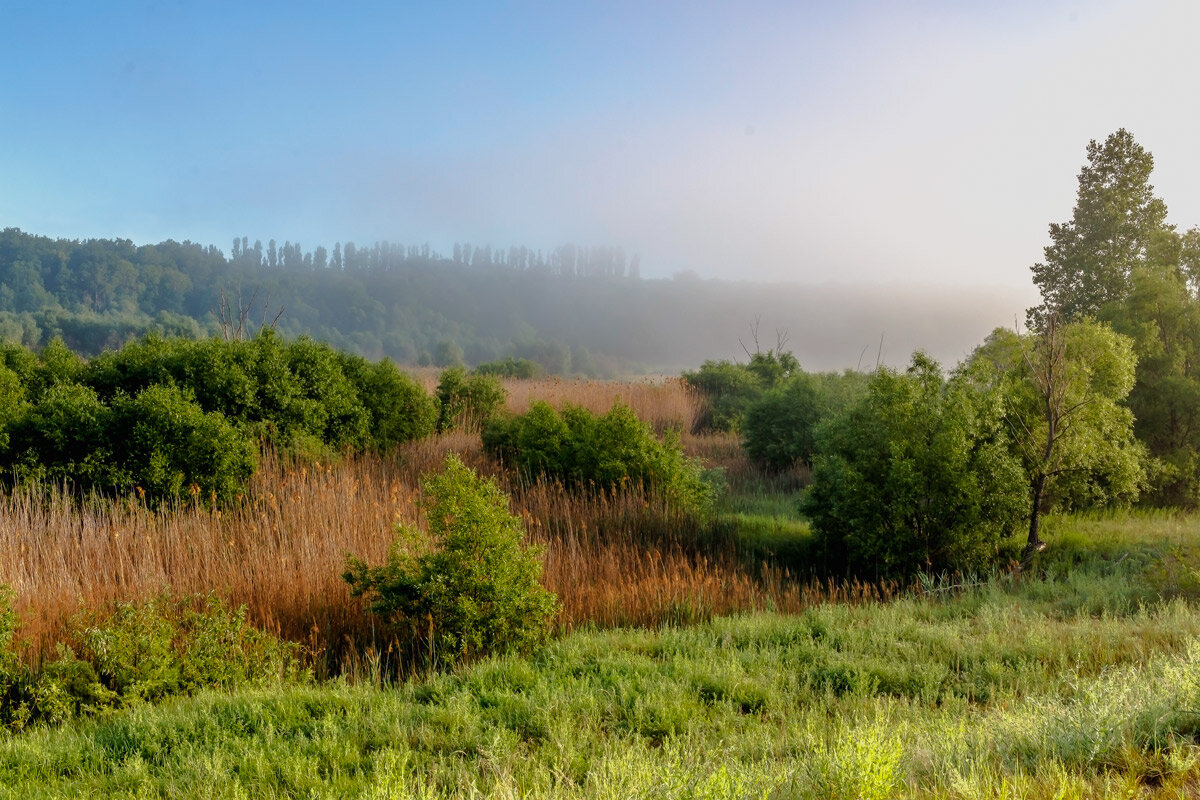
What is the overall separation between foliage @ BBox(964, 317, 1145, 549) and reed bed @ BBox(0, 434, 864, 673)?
276cm


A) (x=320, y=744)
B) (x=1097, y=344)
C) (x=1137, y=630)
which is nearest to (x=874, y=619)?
(x=1137, y=630)

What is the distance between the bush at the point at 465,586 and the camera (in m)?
5.04

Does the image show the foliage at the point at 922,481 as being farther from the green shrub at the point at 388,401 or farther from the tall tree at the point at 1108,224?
the tall tree at the point at 1108,224

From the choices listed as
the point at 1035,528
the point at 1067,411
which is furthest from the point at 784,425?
the point at 1035,528

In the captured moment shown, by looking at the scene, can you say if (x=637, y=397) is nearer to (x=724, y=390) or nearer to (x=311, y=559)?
(x=724, y=390)

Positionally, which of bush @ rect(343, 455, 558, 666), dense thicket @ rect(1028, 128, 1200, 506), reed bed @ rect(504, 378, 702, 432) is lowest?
bush @ rect(343, 455, 558, 666)

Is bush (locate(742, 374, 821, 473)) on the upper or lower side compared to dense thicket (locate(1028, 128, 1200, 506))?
lower

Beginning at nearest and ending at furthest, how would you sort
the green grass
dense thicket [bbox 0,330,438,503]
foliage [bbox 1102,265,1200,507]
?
the green grass → dense thicket [bbox 0,330,438,503] → foliage [bbox 1102,265,1200,507]

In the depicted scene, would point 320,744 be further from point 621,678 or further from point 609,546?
point 609,546

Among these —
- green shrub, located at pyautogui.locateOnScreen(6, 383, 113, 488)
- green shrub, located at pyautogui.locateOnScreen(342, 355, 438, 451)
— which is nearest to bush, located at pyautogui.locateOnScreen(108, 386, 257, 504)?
green shrub, located at pyautogui.locateOnScreen(6, 383, 113, 488)

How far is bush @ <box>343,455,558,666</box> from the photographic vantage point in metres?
5.04

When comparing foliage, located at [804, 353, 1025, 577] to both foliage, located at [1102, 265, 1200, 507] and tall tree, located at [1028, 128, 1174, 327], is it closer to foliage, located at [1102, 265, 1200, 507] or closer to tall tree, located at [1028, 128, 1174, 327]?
foliage, located at [1102, 265, 1200, 507]

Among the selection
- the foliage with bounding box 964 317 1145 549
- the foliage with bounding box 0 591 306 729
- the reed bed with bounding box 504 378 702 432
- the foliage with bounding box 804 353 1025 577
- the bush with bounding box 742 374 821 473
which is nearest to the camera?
the foliage with bounding box 0 591 306 729

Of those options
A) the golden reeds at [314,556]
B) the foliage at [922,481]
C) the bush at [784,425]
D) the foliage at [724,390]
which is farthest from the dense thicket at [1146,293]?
the foliage at [724,390]
